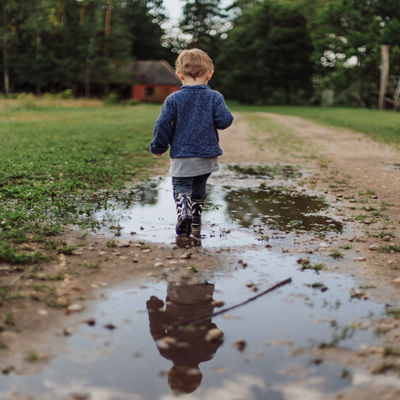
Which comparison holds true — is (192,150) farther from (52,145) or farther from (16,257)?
(52,145)

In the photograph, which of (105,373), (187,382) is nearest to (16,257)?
(105,373)

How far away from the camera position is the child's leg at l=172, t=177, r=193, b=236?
543 cm

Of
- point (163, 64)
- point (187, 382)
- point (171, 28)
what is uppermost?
point (171, 28)

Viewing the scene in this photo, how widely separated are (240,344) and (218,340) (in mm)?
148

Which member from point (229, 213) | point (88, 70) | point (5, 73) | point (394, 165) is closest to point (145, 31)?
point (88, 70)

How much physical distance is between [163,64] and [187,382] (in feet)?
216

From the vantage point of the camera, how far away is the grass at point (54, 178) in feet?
17.5

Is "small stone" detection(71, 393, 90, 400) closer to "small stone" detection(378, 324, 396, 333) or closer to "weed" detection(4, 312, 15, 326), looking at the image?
"weed" detection(4, 312, 15, 326)

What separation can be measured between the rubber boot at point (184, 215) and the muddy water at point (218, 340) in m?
0.47

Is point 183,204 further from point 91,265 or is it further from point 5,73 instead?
point 5,73

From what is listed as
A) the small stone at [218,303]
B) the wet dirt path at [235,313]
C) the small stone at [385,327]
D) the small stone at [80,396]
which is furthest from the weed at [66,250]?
the small stone at [385,327]

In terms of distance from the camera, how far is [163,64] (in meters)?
65.4

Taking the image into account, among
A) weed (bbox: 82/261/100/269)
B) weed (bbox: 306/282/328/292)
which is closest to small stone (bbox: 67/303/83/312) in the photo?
weed (bbox: 82/261/100/269)

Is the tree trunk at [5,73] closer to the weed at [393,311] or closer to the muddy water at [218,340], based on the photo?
the muddy water at [218,340]
